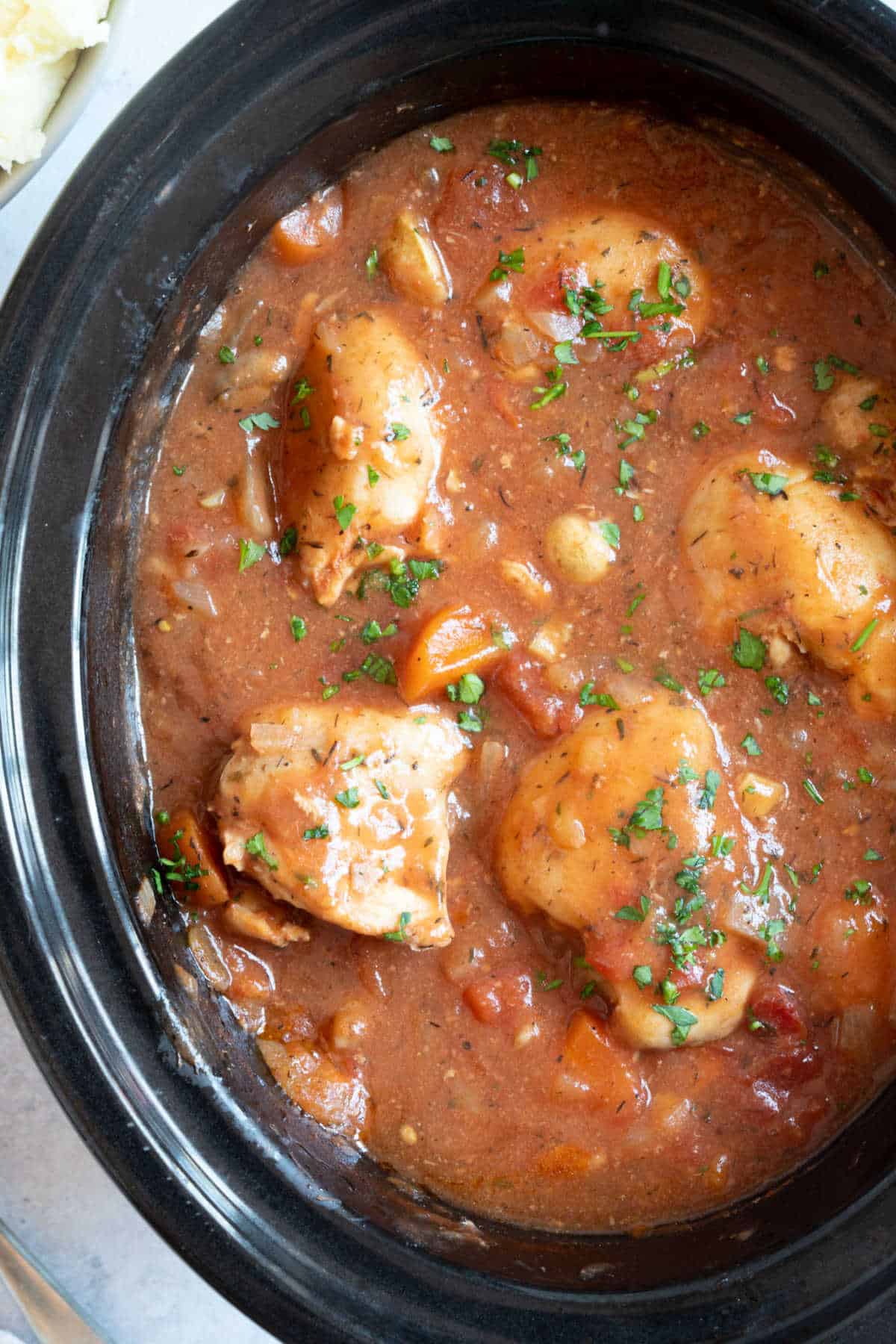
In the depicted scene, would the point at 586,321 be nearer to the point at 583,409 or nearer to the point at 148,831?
the point at 583,409

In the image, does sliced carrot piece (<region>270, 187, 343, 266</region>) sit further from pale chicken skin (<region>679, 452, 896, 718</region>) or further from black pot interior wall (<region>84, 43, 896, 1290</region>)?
pale chicken skin (<region>679, 452, 896, 718</region>)

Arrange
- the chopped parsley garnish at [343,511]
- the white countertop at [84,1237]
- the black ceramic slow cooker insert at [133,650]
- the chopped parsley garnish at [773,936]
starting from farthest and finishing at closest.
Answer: the white countertop at [84,1237], the chopped parsley garnish at [773,936], the chopped parsley garnish at [343,511], the black ceramic slow cooker insert at [133,650]

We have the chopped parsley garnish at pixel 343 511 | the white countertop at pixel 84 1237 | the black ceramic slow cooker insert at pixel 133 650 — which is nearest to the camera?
the black ceramic slow cooker insert at pixel 133 650

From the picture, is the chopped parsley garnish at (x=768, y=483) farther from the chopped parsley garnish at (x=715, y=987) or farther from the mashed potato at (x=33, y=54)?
the mashed potato at (x=33, y=54)

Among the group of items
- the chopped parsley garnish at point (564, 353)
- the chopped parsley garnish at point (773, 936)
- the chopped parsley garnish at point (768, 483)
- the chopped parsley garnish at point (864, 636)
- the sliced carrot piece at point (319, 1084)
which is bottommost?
the sliced carrot piece at point (319, 1084)

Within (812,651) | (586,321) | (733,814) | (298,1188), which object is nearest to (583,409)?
(586,321)

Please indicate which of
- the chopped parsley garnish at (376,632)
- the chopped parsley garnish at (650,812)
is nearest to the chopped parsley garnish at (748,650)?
the chopped parsley garnish at (650,812)

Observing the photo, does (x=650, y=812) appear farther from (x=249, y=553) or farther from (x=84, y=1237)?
(x=84, y=1237)
